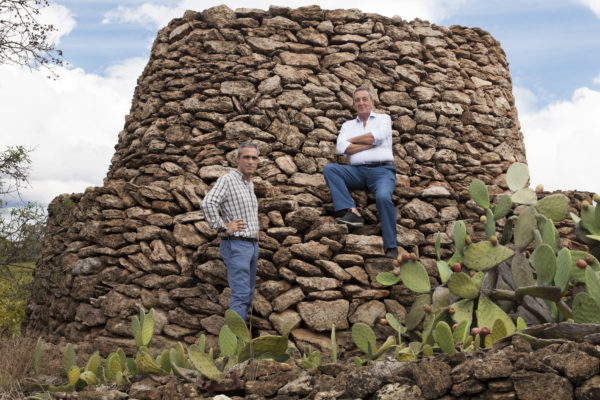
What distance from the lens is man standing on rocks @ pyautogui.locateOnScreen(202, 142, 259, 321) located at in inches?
171

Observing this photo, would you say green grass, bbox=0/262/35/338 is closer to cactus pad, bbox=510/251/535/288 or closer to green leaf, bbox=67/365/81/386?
green leaf, bbox=67/365/81/386

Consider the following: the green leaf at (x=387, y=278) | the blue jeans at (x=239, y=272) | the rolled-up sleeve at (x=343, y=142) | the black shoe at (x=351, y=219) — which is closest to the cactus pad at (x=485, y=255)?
the green leaf at (x=387, y=278)

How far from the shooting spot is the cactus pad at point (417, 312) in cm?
460

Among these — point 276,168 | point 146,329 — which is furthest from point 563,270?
point 276,168

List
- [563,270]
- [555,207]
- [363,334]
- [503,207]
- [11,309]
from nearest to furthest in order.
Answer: [563,270], [363,334], [555,207], [503,207], [11,309]

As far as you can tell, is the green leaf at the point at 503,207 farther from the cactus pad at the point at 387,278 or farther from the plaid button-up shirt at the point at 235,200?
the plaid button-up shirt at the point at 235,200

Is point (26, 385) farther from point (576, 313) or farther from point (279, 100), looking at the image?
point (576, 313)

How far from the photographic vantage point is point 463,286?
393 centimetres

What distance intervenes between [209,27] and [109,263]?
10.3ft

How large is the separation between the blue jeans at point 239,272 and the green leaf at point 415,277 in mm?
1309

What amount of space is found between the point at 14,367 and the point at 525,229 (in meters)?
4.57

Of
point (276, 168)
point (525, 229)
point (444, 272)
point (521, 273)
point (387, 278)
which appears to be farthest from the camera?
point (276, 168)

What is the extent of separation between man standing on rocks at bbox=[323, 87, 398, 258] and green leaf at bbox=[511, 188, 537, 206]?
1.12 metres

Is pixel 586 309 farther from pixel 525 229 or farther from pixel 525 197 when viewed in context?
pixel 525 197
